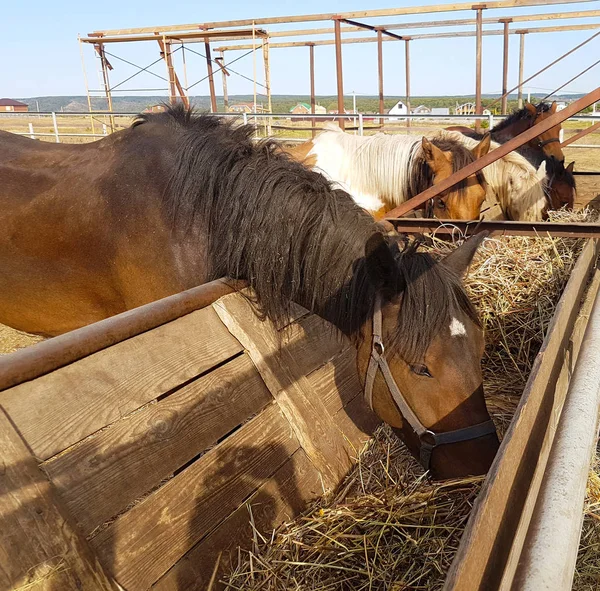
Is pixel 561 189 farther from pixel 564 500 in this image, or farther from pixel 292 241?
pixel 564 500

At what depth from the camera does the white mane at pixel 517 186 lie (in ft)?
16.6

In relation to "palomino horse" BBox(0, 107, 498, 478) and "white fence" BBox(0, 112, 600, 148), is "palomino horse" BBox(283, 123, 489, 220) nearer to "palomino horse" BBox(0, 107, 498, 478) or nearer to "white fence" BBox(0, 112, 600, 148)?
"white fence" BBox(0, 112, 600, 148)

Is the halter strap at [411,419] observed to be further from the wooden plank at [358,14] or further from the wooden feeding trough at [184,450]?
the wooden plank at [358,14]

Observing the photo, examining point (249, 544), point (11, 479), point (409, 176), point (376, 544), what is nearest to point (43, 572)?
point (11, 479)

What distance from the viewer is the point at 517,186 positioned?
16.7 ft

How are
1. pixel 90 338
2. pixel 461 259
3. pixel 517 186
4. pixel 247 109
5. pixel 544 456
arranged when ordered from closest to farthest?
pixel 544 456
pixel 90 338
pixel 461 259
pixel 517 186
pixel 247 109

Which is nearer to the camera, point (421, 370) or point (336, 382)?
point (421, 370)

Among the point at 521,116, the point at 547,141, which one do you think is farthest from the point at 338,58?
the point at 547,141

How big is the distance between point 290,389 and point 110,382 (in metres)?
0.83

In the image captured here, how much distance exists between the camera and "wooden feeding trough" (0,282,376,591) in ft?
3.74

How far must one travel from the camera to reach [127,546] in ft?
4.22

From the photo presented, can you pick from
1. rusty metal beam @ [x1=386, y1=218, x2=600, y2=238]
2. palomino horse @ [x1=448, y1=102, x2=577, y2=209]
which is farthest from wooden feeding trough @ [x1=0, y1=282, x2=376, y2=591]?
palomino horse @ [x1=448, y1=102, x2=577, y2=209]

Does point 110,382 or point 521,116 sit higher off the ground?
point 521,116

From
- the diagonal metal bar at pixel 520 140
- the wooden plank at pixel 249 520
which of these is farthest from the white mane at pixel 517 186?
the wooden plank at pixel 249 520
